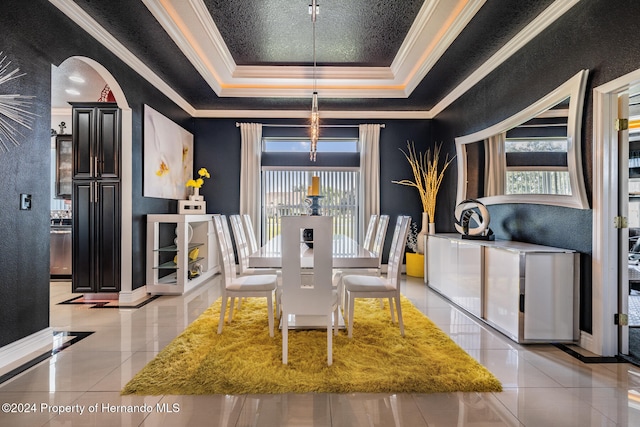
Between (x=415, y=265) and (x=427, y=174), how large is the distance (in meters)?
1.62

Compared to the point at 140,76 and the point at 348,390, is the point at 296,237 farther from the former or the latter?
the point at 140,76

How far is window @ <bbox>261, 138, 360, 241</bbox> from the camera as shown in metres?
5.99

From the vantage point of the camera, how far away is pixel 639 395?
6.41 ft

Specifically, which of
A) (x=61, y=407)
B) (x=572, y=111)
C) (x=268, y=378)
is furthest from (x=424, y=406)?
(x=572, y=111)

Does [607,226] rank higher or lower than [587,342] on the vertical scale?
higher

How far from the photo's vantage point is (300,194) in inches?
238

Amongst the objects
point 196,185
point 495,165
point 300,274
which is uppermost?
point 495,165

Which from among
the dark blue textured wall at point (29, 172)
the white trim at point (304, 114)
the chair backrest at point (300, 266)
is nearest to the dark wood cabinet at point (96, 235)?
the dark blue textured wall at point (29, 172)

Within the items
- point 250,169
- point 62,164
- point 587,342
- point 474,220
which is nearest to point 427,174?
point 474,220

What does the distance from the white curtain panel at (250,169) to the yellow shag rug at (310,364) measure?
9.65 feet

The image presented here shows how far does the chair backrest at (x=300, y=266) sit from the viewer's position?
87.5 inches

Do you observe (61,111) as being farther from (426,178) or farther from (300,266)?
(426,178)

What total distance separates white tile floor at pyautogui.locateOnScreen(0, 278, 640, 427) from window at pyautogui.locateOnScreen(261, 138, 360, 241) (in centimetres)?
362

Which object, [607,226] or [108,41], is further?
[108,41]
